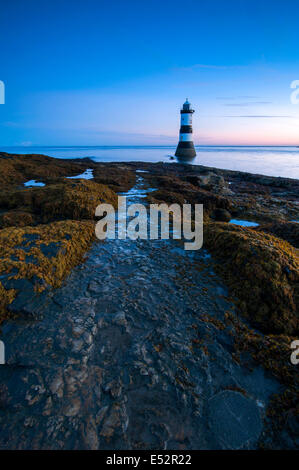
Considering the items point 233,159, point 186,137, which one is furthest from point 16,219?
point 233,159

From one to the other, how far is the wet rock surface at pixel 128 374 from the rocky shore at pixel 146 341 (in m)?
0.01

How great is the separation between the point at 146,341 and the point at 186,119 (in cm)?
5055

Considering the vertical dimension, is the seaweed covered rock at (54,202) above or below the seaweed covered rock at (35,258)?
above

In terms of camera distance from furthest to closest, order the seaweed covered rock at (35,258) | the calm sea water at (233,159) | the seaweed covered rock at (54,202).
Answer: the calm sea water at (233,159)
the seaweed covered rock at (54,202)
the seaweed covered rock at (35,258)

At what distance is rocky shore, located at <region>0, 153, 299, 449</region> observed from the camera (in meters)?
2.11

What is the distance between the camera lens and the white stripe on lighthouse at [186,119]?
149 ft

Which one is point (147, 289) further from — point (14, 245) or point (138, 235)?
point (14, 245)

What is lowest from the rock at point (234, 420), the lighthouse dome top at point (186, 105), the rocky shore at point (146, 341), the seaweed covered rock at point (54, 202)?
the rock at point (234, 420)

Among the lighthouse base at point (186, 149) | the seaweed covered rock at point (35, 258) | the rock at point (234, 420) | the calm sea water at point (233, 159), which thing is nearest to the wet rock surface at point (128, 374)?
the rock at point (234, 420)

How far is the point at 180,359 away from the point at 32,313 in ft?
7.17

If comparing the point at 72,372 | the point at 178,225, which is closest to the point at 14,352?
the point at 72,372

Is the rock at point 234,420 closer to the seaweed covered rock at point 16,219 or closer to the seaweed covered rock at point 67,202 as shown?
the seaweed covered rock at point 67,202

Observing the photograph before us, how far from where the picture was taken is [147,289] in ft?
13.0
